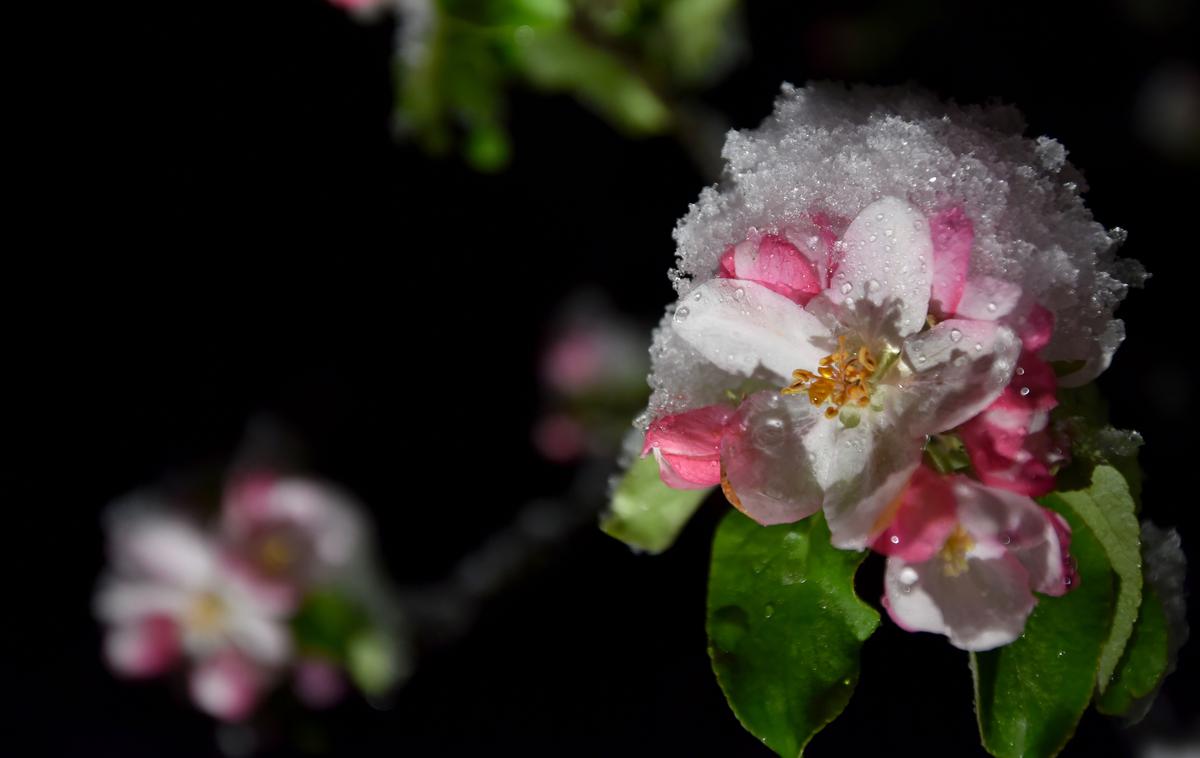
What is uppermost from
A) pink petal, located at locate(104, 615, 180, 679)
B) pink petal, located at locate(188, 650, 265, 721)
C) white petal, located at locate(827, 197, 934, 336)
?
white petal, located at locate(827, 197, 934, 336)

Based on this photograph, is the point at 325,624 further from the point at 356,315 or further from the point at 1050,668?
the point at 1050,668

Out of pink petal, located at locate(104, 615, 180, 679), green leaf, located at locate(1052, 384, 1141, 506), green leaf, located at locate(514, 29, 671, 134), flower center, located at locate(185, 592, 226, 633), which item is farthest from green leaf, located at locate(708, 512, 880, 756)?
pink petal, located at locate(104, 615, 180, 679)

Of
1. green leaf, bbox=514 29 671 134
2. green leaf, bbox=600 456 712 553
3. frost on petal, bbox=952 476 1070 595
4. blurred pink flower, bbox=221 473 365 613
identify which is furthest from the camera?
blurred pink flower, bbox=221 473 365 613

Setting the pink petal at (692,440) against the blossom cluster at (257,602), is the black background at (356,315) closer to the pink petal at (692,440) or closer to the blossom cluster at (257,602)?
the blossom cluster at (257,602)

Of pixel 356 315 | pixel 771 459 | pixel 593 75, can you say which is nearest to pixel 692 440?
pixel 771 459

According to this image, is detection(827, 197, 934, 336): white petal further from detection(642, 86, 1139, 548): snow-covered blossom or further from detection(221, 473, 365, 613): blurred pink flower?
detection(221, 473, 365, 613): blurred pink flower

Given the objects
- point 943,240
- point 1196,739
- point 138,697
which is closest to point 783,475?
point 943,240

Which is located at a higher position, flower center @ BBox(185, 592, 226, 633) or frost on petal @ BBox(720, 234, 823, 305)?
frost on petal @ BBox(720, 234, 823, 305)
